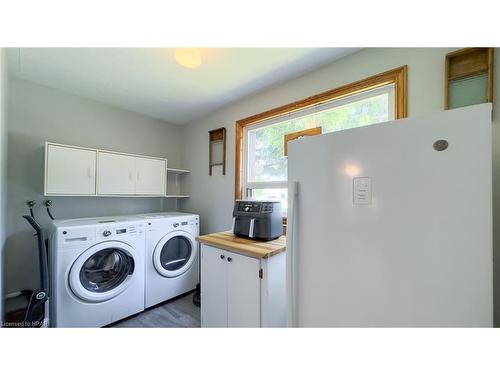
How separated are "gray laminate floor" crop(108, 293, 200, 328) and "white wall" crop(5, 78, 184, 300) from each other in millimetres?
1079

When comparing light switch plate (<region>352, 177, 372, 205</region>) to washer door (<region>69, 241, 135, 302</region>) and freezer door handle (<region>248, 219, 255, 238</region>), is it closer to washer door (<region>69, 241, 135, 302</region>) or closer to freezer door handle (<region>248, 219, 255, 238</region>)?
freezer door handle (<region>248, 219, 255, 238</region>)

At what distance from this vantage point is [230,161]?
239 centimetres

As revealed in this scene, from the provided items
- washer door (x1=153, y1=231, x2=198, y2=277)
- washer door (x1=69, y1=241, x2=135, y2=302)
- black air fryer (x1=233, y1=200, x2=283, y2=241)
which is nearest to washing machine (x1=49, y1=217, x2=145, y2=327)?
washer door (x1=69, y1=241, x2=135, y2=302)

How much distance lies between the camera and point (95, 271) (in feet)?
6.12

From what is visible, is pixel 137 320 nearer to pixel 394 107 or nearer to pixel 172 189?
pixel 172 189

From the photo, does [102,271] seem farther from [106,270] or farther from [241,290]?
[241,290]

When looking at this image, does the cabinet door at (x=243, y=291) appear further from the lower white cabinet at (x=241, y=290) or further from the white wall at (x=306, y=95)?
the white wall at (x=306, y=95)

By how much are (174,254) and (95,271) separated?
0.78 meters

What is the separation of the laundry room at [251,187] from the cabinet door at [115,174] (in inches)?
0.8

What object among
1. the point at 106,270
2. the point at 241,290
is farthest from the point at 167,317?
the point at 241,290

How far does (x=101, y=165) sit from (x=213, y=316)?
1.92 meters

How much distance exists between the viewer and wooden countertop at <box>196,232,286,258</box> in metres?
1.24
